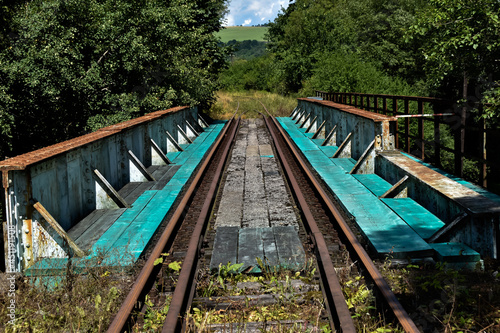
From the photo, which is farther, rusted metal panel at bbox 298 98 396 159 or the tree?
rusted metal panel at bbox 298 98 396 159

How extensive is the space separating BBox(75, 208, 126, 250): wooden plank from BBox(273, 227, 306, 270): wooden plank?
2.29 metres

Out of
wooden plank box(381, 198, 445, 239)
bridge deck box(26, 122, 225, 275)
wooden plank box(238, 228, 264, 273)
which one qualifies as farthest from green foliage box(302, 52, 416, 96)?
wooden plank box(238, 228, 264, 273)

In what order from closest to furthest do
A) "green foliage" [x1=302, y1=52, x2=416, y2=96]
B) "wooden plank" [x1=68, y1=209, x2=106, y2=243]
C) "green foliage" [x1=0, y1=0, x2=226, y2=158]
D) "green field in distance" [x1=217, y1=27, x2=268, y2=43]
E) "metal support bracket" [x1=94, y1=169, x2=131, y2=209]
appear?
1. "wooden plank" [x1=68, y1=209, x2=106, y2=243]
2. "metal support bracket" [x1=94, y1=169, x2=131, y2=209]
3. "green foliage" [x1=0, y1=0, x2=226, y2=158]
4. "green foliage" [x1=302, y1=52, x2=416, y2=96]
5. "green field in distance" [x1=217, y1=27, x2=268, y2=43]

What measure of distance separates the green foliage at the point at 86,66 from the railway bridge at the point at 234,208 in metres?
5.11

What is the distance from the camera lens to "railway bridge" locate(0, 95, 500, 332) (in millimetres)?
5164

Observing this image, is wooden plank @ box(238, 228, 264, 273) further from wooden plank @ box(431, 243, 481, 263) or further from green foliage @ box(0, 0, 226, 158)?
green foliage @ box(0, 0, 226, 158)

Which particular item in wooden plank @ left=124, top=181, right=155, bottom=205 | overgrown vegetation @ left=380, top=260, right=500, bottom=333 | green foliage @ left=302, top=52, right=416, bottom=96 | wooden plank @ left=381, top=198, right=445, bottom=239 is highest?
green foliage @ left=302, top=52, right=416, bottom=96

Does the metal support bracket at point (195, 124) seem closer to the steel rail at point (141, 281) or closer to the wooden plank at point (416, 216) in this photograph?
the steel rail at point (141, 281)

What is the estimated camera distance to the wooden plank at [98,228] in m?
5.90

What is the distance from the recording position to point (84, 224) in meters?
6.71

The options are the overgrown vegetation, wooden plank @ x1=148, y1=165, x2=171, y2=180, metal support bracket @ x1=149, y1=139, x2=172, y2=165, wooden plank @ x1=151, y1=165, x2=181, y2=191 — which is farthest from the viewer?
metal support bracket @ x1=149, y1=139, x2=172, y2=165

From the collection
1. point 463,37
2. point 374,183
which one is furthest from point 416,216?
point 463,37

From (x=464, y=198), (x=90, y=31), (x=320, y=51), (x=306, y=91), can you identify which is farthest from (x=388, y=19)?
(x=464, y=198)

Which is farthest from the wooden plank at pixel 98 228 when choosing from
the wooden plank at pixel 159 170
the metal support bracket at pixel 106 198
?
the wooden plank at pixel 159 170
